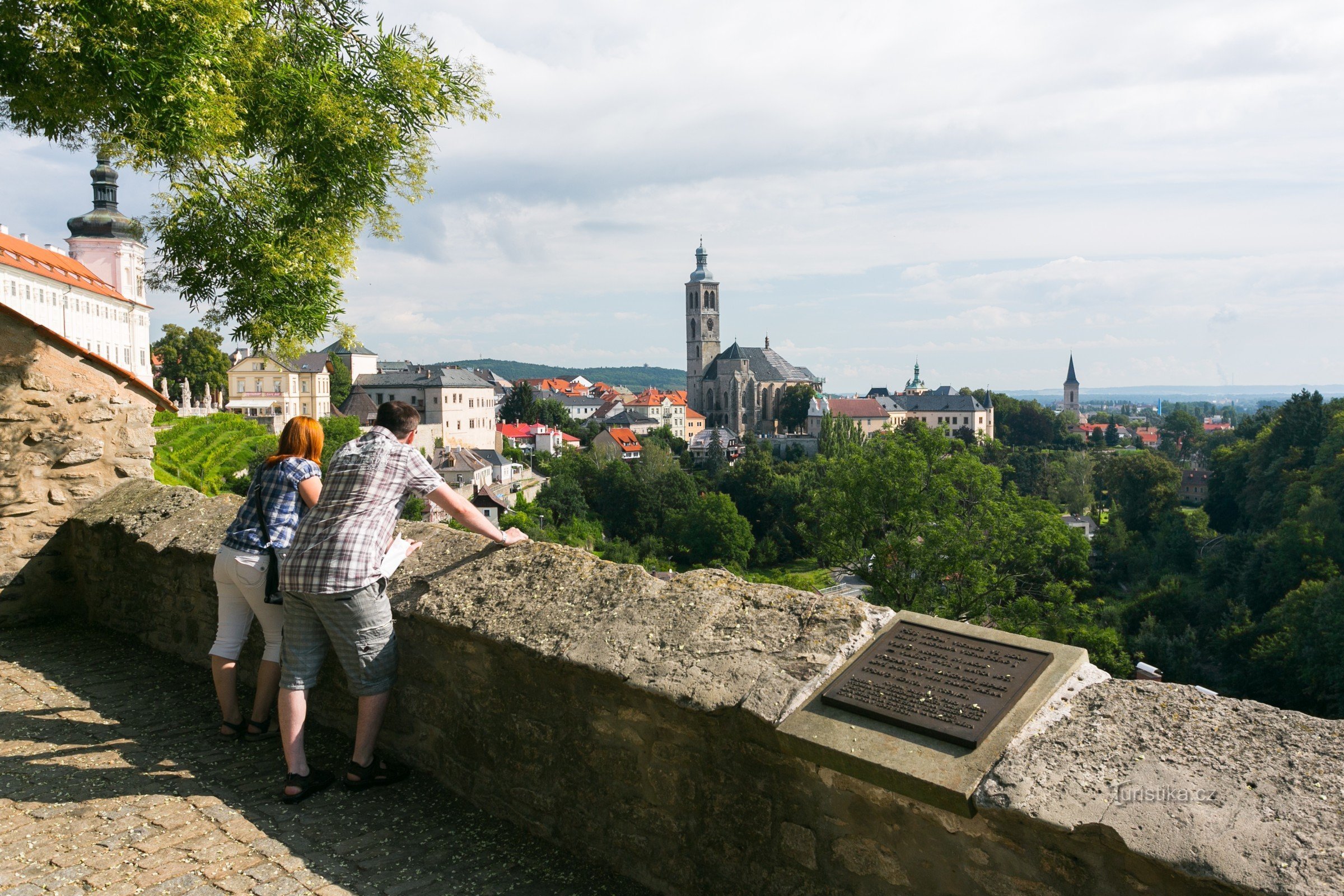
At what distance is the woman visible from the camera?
384 centimetres

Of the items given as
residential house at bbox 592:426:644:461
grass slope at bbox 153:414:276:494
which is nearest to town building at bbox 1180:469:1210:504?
residential house at bbox 592:426:644:461

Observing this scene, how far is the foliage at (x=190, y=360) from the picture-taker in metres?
59.3

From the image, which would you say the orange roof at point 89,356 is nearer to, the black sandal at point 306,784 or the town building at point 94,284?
the black sandal at point 306,784

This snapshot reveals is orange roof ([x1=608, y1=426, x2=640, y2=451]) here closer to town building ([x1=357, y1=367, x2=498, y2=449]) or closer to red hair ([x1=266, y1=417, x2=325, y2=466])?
town building ([x1=357, y1=367, x2=498, y2=449])

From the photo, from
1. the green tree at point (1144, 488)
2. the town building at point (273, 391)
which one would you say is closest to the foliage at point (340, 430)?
the town building at point (273, 391)

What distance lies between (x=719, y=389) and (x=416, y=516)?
256 ft

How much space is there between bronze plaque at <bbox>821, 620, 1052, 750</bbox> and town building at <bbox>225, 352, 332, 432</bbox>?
62502mm

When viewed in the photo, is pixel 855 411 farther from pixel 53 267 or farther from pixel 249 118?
pixel 249 118

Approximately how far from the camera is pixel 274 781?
365 cm

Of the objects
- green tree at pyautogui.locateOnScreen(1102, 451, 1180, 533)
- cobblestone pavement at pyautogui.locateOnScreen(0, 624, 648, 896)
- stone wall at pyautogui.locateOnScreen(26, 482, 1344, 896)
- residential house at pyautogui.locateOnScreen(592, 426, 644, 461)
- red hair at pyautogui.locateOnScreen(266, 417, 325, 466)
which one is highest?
red hair at pyautogui.locateOnScreen(266, 417, 325, 466)

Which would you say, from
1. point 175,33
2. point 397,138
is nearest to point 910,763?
point 175,33

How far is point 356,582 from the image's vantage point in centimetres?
328

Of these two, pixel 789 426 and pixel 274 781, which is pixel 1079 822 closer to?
pixel 274 781

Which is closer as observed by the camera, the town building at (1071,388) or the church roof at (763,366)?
the church roof at (763,366)
